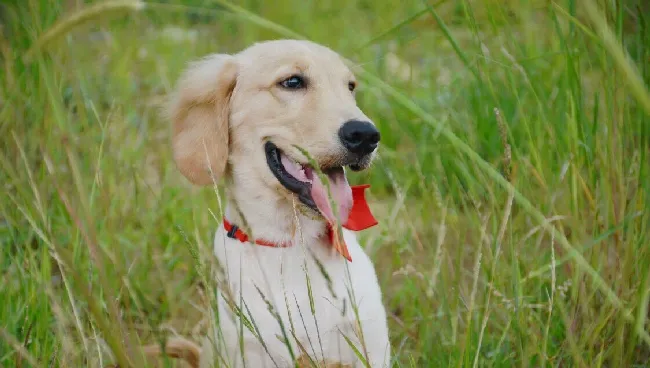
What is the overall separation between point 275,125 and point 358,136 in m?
0.31

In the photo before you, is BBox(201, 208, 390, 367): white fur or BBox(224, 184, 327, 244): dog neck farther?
Answer: BBox(224, 184, 327, 244): dog neck

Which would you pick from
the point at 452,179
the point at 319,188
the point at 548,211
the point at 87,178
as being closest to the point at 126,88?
the point at 87,178

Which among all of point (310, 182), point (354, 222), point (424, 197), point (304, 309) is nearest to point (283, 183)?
point (310, 182)

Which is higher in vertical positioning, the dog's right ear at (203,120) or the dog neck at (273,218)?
the dog's right ear at (203,120)

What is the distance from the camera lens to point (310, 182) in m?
2.32

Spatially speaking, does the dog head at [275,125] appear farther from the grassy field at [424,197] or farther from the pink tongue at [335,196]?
the grassy field at [424,197]

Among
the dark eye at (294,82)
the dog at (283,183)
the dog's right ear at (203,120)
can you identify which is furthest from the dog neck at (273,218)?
the dark eye at (294,82)

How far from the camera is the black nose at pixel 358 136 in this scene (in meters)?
2.27

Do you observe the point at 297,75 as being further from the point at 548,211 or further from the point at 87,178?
the point at 87,178

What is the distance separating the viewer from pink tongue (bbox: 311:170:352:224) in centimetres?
224

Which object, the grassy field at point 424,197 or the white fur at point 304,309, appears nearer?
the grassy field at point 424,197

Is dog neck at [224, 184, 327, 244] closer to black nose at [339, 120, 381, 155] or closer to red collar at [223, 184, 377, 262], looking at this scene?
red collar at [223, 184, 377, 262]

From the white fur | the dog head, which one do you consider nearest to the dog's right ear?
the dog head

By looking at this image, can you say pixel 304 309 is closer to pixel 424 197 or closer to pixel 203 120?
pixel 203 120
